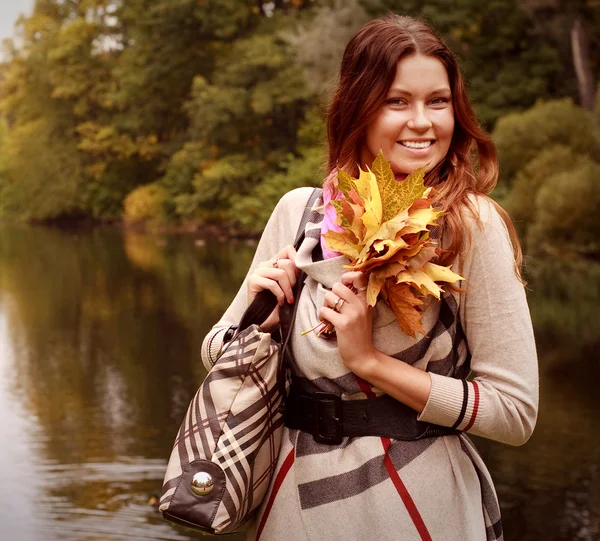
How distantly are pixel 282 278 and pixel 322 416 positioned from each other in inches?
10.6

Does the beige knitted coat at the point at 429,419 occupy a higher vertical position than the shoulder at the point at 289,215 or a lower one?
lower

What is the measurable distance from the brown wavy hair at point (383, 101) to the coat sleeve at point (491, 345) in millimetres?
33

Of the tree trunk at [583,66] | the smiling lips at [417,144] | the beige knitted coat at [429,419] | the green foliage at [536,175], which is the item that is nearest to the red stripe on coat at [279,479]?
the beige knitted coat at [429,419]

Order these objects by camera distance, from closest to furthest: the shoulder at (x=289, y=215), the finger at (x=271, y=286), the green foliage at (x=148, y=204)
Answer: the finger at (x=271, y=286)
the shoulder at (x=289, y=215)
the green foliage at (x=148, y=204)

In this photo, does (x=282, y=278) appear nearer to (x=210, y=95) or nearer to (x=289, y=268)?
(x=289, y=268)

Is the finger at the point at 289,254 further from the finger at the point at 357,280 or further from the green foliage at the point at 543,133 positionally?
the green foliage at the point at 543,133

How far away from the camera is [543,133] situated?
22188mm

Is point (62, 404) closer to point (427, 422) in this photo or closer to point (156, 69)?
point (427, 422)

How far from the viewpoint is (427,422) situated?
1940 mm

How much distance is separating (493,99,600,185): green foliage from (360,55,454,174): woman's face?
20.4 meters

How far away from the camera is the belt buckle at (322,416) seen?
192cm

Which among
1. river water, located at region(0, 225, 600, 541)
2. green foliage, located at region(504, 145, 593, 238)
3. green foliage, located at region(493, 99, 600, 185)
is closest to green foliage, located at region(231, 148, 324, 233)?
green foliage, located at region(493, 99, 600, 185)

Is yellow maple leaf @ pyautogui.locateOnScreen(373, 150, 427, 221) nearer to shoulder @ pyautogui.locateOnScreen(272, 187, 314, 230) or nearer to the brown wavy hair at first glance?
the brown wavy hair

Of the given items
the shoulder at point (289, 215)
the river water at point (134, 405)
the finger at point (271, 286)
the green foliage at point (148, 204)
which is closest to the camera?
the finger at point (271, 286)
